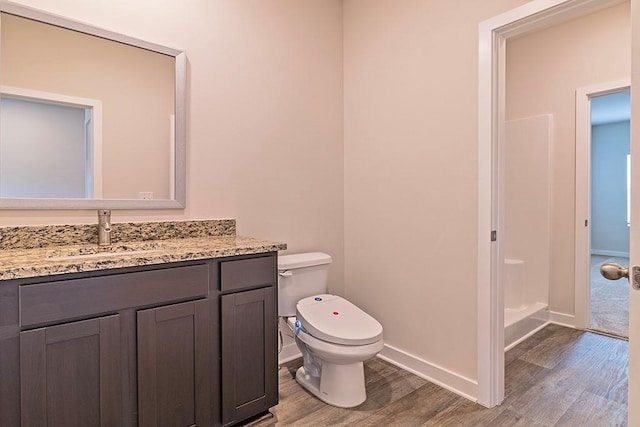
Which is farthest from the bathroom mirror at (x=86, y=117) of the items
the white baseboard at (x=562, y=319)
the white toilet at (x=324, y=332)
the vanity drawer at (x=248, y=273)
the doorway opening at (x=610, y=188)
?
the doorway opening at (x=610, y=188)

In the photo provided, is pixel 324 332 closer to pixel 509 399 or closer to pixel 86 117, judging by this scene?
pixel 509 399

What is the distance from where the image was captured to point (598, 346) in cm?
266

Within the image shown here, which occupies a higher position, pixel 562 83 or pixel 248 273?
pixel 562 83

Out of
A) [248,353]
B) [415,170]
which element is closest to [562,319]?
[415,170]

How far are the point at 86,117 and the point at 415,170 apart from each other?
71.8 inches

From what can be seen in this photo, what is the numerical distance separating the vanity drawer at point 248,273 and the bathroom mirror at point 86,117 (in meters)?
0.61

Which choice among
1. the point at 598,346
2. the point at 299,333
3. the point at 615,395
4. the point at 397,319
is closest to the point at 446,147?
the point at 397,319

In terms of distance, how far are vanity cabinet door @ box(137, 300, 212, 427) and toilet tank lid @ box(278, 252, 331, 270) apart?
71 cm

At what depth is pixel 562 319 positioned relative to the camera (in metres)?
3.11

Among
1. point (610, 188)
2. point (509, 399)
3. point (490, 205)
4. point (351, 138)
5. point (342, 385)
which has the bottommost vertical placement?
point (509, 399)

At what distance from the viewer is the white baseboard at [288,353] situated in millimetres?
2418

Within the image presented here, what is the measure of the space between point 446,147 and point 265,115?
1.14 m

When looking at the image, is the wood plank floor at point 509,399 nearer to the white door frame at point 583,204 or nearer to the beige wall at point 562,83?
the white door frame at point 583,204

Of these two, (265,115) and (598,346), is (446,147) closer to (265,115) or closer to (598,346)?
(265,115)
